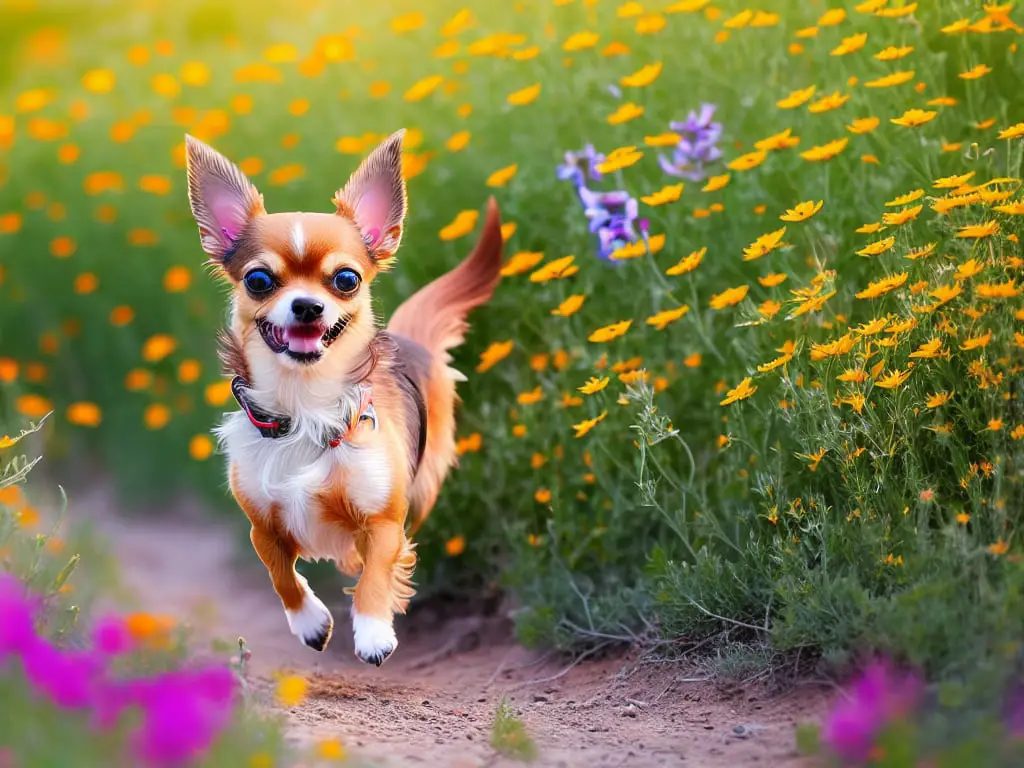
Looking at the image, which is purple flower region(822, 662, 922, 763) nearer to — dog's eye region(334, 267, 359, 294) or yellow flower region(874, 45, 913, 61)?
dog's eye region(334, 267, 359, 294)

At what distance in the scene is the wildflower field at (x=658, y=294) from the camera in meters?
3.08

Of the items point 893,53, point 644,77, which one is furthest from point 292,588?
point 893,53

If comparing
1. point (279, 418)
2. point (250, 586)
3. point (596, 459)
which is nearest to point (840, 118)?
point (596, 459)

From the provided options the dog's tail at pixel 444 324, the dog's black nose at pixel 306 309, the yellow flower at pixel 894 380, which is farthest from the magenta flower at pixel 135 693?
the yellow flower at pixel 894 380

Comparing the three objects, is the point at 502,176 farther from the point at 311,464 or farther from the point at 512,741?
the point at 512,741

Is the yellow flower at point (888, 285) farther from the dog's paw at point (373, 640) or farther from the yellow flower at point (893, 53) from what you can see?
the dog's paw at point (373, 640)

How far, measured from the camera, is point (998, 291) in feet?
9.49

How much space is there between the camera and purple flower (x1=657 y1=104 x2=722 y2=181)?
4176mm

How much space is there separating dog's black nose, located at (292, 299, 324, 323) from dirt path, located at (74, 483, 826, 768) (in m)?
1.01

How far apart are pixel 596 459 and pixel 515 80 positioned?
2.07 meters

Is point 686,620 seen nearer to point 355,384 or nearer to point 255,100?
point 355,384

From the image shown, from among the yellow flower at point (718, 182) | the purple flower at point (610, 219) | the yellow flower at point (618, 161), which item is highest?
the yellow flower at point (618, 161)

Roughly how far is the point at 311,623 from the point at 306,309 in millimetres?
1014

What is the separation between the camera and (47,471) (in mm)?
6199
